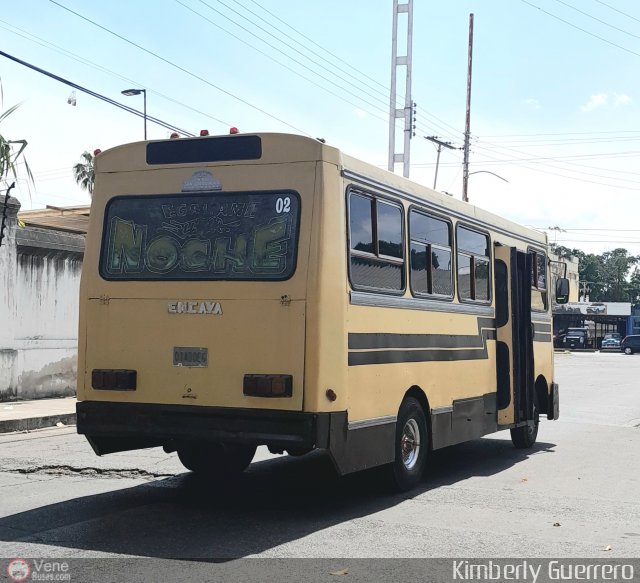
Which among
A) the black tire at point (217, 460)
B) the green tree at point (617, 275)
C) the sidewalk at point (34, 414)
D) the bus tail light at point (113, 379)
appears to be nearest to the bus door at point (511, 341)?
the black tire at point (217, 460)

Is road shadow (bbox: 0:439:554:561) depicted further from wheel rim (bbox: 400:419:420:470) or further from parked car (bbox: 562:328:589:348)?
parked car (bbox: 562:328:589:348)

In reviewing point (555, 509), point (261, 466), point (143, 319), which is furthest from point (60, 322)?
point (555, 509)

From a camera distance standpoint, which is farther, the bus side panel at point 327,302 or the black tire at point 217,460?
the black tire at point 217,460

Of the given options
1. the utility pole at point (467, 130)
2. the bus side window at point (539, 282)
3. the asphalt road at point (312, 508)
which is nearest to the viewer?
the asphalt road at point (312, 508)

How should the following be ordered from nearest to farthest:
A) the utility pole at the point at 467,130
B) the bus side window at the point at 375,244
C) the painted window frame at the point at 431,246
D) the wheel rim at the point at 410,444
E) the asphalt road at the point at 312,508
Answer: the asphalt road at the point at 312,508 → the bus side window at the point at 375,244 → the wheel rim at the point at 410,444 → the painted window frame at the point at 431,246 → the utility pole at the point at 467,130

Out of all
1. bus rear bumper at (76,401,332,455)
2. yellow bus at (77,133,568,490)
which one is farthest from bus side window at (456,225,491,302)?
bus rear bumper at (76,401,332,455)

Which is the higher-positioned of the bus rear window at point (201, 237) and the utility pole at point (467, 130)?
the utility pole at point (467, 130)

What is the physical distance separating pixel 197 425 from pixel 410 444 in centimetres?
249

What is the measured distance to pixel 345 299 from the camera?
7852 mm

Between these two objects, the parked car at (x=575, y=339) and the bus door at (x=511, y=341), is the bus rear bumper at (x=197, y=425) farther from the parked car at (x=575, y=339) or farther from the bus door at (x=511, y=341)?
the parked car at (x=575, y=339)

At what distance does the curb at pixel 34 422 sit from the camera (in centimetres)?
1395

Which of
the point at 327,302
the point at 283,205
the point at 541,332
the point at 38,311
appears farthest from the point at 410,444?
the point at 38,311
